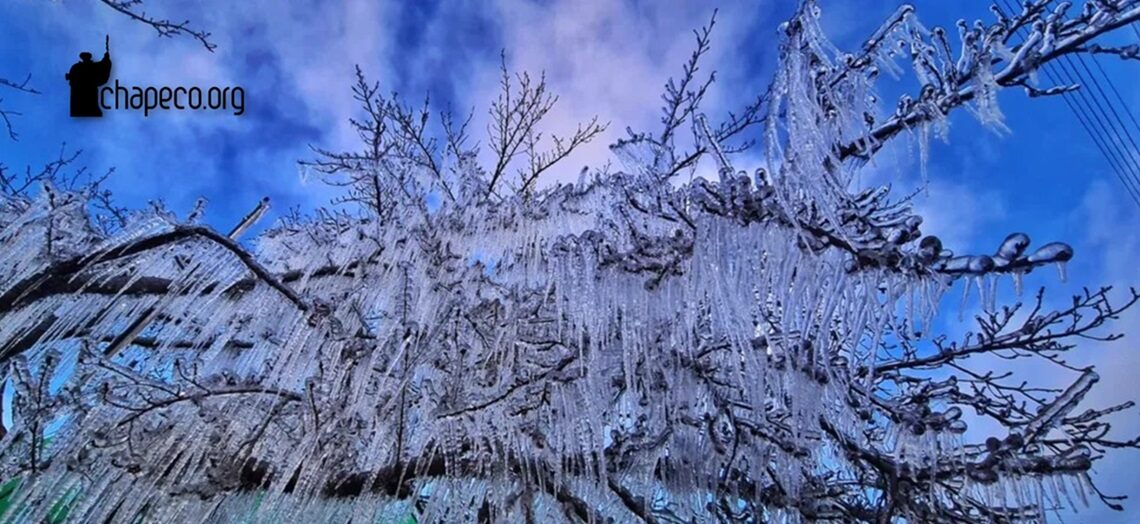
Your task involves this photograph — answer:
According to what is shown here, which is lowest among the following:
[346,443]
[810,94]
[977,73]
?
[346,443]

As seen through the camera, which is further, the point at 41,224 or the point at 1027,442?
the point at 41,224

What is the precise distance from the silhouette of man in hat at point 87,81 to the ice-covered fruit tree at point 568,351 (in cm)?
143

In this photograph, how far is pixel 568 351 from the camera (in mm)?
2883

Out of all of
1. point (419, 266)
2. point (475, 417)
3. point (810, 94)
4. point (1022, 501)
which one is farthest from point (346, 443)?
point (1022, 501)

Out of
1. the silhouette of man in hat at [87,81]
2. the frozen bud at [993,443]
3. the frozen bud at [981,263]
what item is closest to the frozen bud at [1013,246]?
the frozen bud at [981,263]

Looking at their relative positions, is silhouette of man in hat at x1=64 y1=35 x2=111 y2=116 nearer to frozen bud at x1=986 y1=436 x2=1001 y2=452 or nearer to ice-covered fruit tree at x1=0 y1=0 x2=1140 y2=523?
ice-covered fruit tree at x1=0 y1=0 x2=1140 y2=523

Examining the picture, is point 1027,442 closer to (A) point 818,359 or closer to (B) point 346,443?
(A) point 818,359

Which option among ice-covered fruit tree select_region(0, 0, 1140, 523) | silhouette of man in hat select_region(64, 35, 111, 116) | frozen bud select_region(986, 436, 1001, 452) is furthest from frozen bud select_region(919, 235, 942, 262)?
silhouette of man in hat select_region(64, 35, 111, 116)

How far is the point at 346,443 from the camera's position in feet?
8.71

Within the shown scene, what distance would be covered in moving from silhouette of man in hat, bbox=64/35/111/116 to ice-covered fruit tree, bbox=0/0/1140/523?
1.43 metres

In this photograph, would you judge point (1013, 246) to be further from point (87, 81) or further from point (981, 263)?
point (87, 81)

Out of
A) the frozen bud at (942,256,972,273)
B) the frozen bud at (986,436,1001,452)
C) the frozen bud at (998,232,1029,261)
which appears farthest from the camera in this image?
the frozen bud at (986,436,1001,452)

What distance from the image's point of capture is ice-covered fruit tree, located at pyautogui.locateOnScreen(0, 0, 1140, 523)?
1956 mm

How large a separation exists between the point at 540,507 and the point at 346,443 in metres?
0.77
